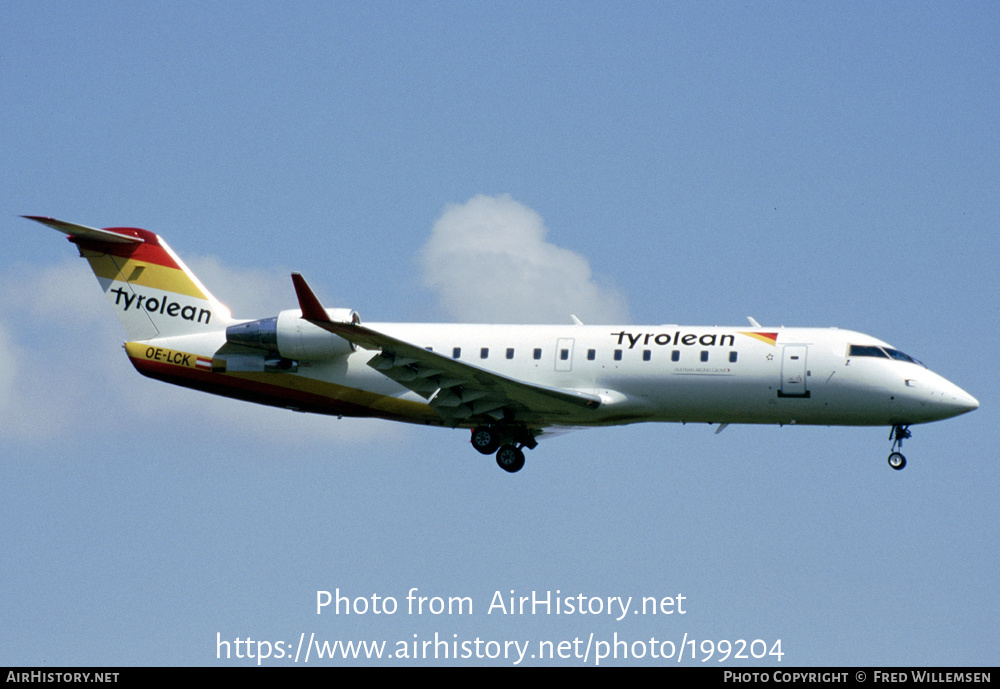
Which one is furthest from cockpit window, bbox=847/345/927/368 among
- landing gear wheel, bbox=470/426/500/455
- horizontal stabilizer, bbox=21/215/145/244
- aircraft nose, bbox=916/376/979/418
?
horizontal stabilizer, bbox=21/215/145/244

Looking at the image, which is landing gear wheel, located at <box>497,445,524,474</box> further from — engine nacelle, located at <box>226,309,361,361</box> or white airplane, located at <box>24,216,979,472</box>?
engine nacelle, located at <box>226,309,361,361</box>

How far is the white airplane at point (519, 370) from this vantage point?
35.9 meters

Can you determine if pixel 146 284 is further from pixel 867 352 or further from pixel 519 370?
pixel 867 352

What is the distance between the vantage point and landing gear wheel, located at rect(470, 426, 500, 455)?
3819 cm

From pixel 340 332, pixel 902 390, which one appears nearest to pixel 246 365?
pixel 340 332

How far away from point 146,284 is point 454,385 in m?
9.72

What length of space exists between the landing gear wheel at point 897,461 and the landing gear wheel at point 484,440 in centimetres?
986

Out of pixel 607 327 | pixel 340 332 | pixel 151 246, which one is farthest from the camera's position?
pixel 151 246

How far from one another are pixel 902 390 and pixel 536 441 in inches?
373

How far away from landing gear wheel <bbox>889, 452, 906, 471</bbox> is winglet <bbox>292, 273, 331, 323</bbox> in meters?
14.1
